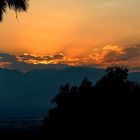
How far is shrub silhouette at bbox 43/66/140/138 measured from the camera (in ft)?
157

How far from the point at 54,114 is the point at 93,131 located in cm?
638

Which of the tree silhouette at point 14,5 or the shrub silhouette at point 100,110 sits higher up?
the tree silhouette at point 14,5

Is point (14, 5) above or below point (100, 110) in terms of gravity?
above

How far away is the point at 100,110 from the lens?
48.5 meters

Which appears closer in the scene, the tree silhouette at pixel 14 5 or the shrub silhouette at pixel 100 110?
the tree silhouette at pixel 14 5

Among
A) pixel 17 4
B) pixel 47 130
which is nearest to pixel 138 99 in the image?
pixel 47 130

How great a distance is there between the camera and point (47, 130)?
5272cm

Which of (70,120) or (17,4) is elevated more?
(17,4)

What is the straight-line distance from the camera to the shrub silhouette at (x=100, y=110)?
1885 inches

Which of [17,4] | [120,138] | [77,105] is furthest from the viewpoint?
[77,105]

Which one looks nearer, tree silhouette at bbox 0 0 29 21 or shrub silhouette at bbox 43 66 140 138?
tree silhouette at bbox 0 0 29 21

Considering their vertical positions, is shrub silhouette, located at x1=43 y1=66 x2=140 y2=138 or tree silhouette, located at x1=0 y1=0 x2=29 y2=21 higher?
tree silhouette, located at x1=0 y1=0 x2=29 y2=21

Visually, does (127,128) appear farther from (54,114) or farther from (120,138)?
(54,114)

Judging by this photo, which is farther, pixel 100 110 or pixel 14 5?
pixel 100 110
